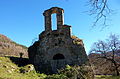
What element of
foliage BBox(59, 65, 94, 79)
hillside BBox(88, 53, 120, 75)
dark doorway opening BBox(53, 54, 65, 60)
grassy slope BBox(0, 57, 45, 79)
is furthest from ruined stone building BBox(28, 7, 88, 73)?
foliage BBox(59, 65, 94, 79)

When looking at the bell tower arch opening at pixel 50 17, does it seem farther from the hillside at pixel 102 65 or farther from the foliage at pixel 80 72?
the foliage at pixel 80 72

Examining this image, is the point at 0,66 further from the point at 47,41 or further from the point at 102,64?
the point at 102,64

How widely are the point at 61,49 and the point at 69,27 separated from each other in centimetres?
231

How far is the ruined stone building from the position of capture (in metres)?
16.5

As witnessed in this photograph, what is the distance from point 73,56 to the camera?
16578 millimetres

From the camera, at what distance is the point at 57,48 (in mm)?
17109

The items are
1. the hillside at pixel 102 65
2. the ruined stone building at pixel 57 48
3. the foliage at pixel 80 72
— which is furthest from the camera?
the hillside at pixel 102 65

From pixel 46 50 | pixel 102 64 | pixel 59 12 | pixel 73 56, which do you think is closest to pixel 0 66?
pixel 46 50

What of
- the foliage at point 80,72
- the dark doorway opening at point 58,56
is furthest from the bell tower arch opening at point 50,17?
the foliage at point 80,72

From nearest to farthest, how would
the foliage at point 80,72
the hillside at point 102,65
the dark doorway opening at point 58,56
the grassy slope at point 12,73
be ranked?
the foliage at point 80,72, the grassy slope at point 12,73, the dark doorway opening at point 58,56, the hillside at point 102,65

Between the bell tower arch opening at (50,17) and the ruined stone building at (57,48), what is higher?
the bell tower arch opening at (50,17)

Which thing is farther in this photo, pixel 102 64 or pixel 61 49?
pixel 102 64

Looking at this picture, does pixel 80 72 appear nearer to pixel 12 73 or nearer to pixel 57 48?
pixel 12 73

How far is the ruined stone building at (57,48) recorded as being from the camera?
16.5 metres
